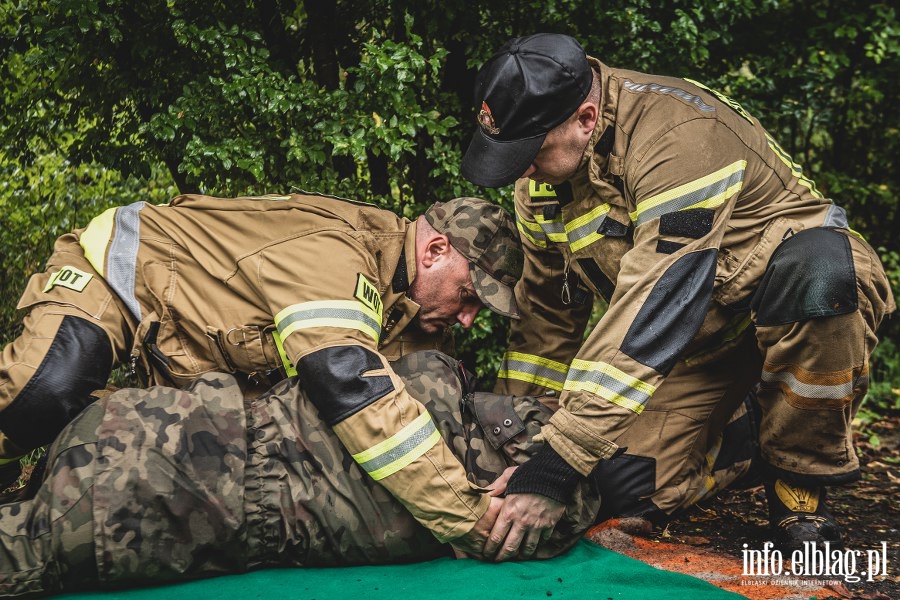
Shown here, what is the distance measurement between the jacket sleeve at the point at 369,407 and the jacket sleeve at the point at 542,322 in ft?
3.70

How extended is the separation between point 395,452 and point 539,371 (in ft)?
4.36

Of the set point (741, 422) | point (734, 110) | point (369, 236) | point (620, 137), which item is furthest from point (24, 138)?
point (741, 422)

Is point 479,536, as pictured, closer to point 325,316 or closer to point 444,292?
point 325,316

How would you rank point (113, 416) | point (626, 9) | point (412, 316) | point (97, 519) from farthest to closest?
point (626, 9)
point (412, 316)
point (113, 416)
point (97, 519)

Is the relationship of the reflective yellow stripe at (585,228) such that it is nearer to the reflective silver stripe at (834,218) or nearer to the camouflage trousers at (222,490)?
the camouflage trousers at (222,490)

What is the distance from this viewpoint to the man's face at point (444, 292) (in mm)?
3752

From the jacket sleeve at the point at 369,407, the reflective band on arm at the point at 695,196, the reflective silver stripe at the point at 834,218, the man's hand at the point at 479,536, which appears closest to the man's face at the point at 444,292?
the jacket sleeve at the point at 369,407

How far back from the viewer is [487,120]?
3.31 metres

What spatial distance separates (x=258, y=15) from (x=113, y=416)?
273 centimetres

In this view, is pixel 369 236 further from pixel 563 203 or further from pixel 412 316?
pixel 563 203

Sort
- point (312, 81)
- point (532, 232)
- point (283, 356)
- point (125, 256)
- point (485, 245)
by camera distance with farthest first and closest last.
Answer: point (312, 81)
point (532, 232)
point (485, 245)
point (125, 256)
point (283, 356)

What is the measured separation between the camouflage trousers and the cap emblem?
0.93m

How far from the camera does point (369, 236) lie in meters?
3.58

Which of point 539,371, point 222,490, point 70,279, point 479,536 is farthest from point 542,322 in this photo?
point 70,279
